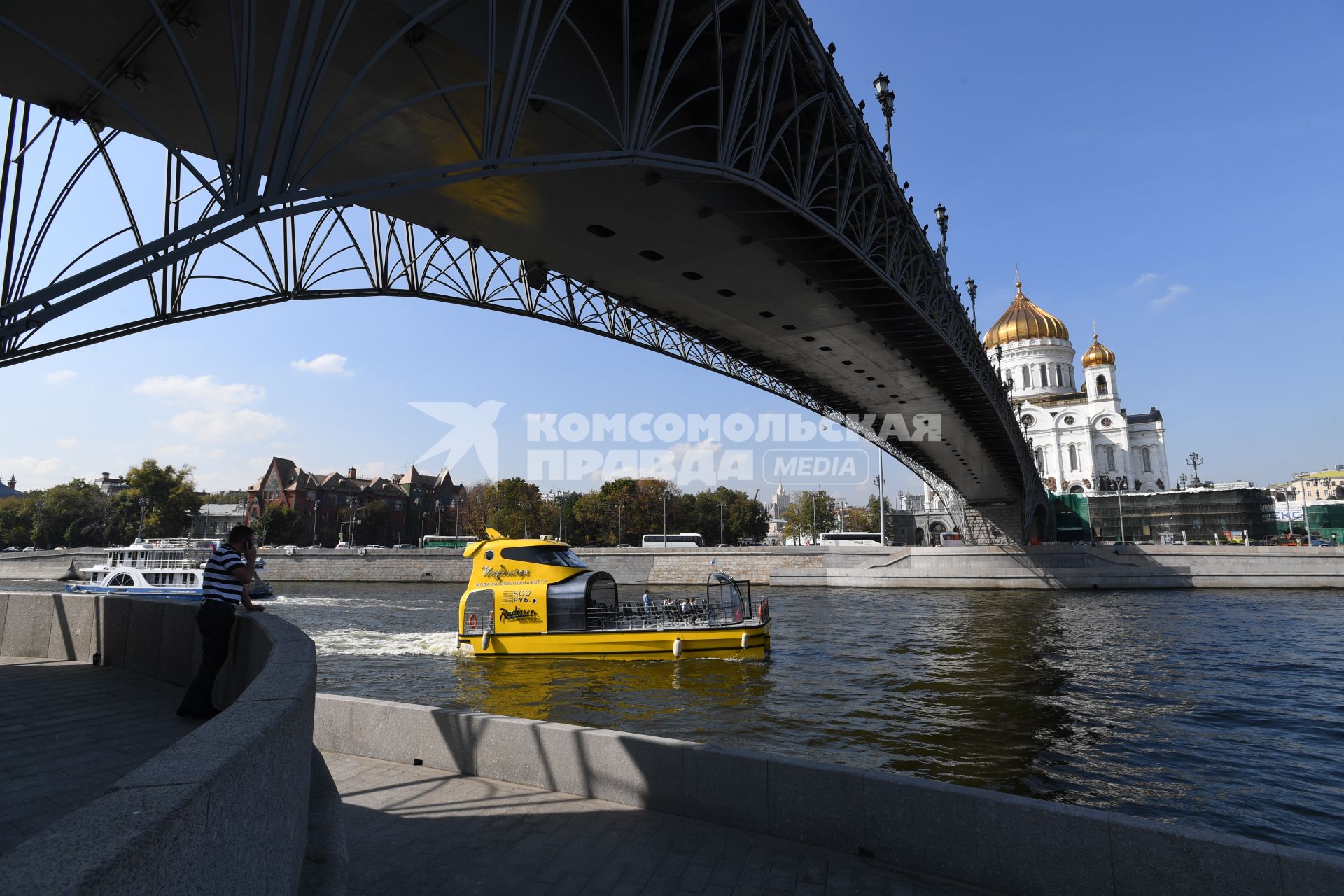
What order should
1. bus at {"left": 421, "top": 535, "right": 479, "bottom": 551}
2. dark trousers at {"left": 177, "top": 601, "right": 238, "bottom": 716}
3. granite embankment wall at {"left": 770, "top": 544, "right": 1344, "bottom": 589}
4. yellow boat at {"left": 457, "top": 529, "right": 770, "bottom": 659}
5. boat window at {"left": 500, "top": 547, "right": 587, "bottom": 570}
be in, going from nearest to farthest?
dark trousers at {"left": 177, "top": 601, "right": 238, "bottom": 716} → yellow boat at {"left": 457, "top": 529, "right": 770, "bottom": 659} → boat window at {"left": 500, "top": 547, "right": 587, "bottom": 570} → granite embankment wall at {"left": 770, "top": 544, "right": 1344, "bottom": 589} → bus at {"left": 421, "top": 535, "right": 479, "bottom": 551}

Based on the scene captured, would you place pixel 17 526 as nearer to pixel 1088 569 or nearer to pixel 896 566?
pixel 896 566

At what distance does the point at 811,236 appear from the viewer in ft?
54.0

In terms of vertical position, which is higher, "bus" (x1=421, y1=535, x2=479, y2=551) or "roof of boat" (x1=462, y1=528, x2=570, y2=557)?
"roof of boat" (x1=462, y1=528, x2=570, y2=557)

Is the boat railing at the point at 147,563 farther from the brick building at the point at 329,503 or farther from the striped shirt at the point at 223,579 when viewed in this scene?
the brick building at the point at 329,503

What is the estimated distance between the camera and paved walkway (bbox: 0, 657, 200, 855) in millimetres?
4414

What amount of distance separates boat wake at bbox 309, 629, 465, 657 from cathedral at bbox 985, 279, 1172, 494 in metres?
89.8

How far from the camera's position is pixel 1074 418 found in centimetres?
10225

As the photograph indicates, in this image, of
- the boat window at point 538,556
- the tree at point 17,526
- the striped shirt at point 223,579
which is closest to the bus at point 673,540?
the boat window at point 538,556

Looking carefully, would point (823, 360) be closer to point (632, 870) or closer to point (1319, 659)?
point (1319, 659)

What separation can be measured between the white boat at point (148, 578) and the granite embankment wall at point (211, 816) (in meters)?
30.5

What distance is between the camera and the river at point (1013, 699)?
9688 millimetres

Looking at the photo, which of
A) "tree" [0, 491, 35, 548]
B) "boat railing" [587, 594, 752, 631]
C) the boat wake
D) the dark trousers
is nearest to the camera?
the dark trousers

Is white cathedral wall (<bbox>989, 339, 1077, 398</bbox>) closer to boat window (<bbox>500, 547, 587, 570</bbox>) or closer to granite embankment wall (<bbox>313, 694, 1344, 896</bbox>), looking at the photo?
boat window (<bbox>500, 547, 587, 570</bbox>)

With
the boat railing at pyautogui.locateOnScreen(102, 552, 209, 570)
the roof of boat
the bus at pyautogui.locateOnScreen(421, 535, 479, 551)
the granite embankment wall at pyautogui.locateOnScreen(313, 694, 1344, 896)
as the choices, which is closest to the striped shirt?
the granite embankment wall at pyautogui.locateOnScreen(313, 694, 1344, 896)
